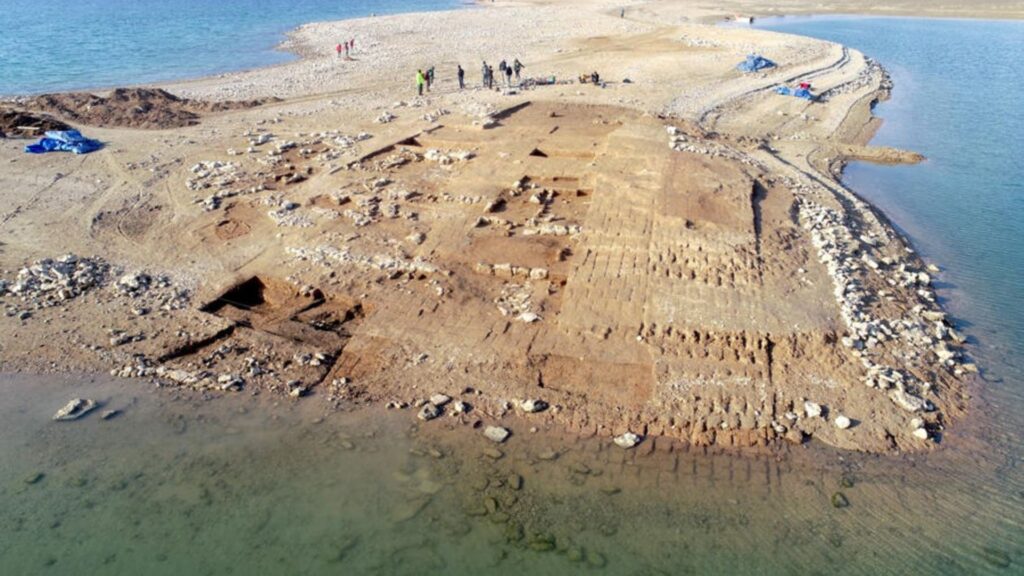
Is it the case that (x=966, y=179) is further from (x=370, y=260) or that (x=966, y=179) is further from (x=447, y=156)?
(x=370, y=260)

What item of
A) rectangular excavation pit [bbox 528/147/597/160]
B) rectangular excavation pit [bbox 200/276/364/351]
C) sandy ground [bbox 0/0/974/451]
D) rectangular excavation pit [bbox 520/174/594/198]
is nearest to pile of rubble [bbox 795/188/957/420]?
sandy ground [bbox 0/0/974/451]

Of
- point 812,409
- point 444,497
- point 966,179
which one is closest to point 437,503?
point 444,497

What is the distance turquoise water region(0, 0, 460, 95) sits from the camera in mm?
34969

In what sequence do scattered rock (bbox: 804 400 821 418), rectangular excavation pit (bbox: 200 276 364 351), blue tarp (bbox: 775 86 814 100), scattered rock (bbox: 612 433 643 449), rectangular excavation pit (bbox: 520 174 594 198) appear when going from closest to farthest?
1. scattered rock (bbox: 612 433 643 449)
2. scattered rock (bbox: 804 400 821 418)
3. rectangular excavation pit (bbox: 200 276 364 351)
4. rectangular excavation pit (bbox: 520 174 594 198)
5. blue tarp (bbox: 775 86 814 100)

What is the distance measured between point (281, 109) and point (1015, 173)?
26.5 m

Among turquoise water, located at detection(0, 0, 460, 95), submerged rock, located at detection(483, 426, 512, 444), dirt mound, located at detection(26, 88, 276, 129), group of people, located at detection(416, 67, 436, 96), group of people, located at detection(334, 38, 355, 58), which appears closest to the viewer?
submerged rock, located at detection(483, 426, 512, 444)

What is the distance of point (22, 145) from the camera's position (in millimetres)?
20688

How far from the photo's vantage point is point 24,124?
22.1 m

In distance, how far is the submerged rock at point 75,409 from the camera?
9.88 metres

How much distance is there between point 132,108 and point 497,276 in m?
19.4

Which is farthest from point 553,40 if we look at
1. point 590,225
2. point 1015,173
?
point 590,225

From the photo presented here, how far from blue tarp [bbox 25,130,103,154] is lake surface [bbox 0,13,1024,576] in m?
12.7

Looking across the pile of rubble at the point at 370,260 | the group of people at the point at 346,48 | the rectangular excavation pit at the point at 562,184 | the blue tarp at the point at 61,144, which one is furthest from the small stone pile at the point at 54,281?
the group of people at the point at 346,48

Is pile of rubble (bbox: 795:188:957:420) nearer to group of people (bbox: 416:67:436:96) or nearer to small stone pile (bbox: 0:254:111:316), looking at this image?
small stone pile (bbox: 0:254:111:316)
